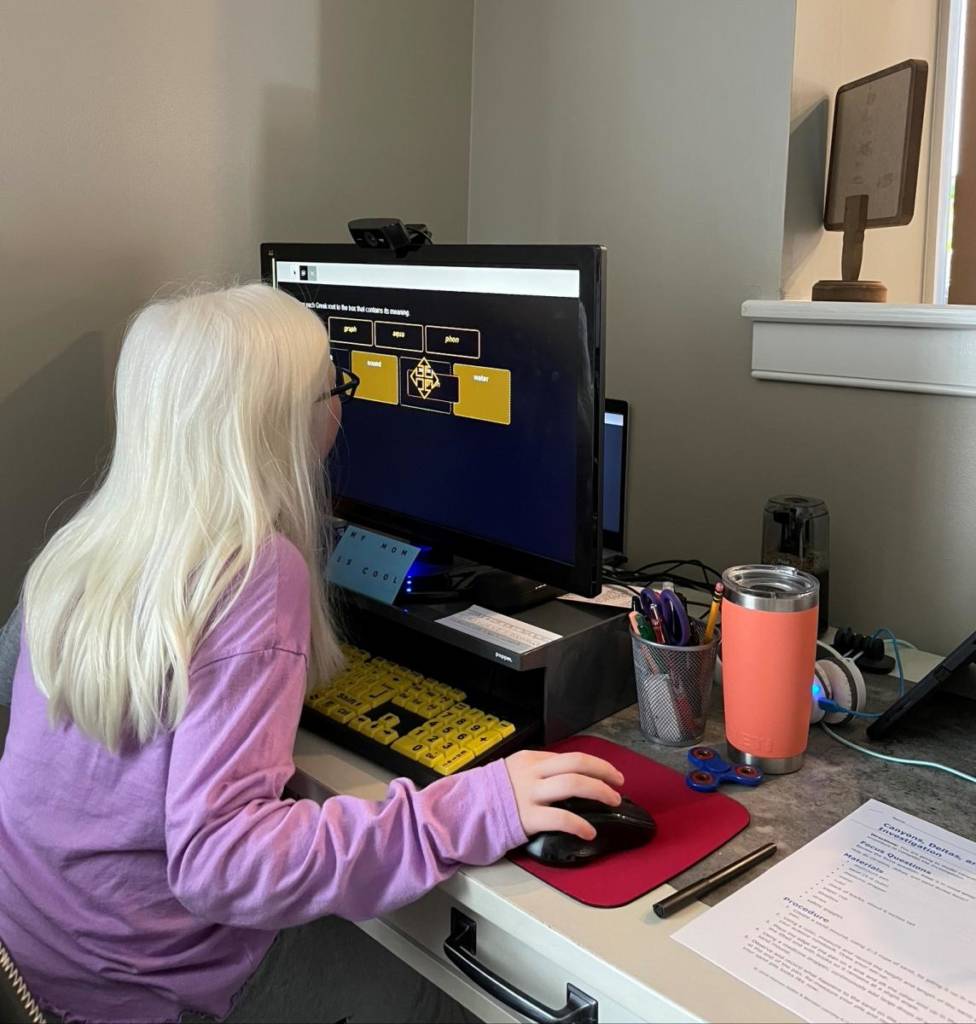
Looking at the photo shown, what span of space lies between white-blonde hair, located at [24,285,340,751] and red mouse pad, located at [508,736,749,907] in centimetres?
31

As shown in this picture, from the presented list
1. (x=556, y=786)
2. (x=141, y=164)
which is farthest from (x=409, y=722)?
(x=141, y=164)

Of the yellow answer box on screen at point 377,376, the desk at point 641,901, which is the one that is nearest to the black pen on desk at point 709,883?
the desk at point 641,901

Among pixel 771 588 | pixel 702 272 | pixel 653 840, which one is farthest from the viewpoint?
pixel 702 272

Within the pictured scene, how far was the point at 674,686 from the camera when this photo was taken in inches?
37.8

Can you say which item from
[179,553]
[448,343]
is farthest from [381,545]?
[179,553]

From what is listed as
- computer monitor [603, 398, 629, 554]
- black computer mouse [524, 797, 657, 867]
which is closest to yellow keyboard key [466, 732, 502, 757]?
black computer mouse [524, 797, 657, 867]

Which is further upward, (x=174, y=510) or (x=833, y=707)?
(x=174, y=510)

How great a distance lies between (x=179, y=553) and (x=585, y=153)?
985 millimetres

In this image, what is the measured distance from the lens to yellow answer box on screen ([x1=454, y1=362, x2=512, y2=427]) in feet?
3.31

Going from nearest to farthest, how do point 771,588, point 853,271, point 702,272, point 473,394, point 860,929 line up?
point 860,929
point 771,588
point 473,394
point 853,271
point 702,272

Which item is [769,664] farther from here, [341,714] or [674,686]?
[341,714]

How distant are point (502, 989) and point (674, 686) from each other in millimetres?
310

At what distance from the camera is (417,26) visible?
1555mm

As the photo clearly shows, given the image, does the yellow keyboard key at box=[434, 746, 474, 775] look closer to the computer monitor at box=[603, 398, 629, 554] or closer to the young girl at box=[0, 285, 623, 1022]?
the young girl at box=[0, 285, 623, 1022]
